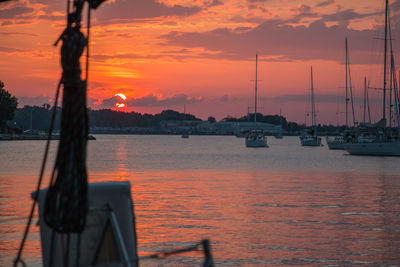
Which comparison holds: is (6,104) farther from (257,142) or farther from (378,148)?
(378,148)

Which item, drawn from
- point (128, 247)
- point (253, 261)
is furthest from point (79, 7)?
point (253, 261)

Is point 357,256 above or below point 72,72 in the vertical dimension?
below

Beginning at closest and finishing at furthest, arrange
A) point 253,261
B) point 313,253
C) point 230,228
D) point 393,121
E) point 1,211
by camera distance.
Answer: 1. point 253,261
2. point 313,253
3. point 230,228
4. point 1,211
5. point 393,121

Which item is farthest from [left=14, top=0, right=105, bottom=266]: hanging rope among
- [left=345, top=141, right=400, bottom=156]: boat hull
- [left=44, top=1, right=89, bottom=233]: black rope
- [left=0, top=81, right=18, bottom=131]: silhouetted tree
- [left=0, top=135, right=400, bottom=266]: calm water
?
[left=0, top=81, right=18, bottom=131]: silhouetted tree

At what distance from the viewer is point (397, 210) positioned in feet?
85.4

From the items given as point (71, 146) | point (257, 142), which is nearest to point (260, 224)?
point (71, 146)

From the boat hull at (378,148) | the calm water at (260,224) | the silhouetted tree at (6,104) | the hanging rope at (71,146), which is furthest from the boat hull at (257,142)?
the hanging rope at (71,146)

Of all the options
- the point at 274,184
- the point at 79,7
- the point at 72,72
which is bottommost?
the point at 274,184

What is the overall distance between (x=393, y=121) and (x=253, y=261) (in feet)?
240

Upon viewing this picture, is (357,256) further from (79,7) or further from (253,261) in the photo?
(79,7)

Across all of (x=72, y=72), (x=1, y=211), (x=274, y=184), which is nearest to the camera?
(x=72, y=72)

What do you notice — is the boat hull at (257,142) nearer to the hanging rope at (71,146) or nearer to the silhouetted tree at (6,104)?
the silhouetted tree at (6,104)

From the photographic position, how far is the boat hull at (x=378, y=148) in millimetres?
78312

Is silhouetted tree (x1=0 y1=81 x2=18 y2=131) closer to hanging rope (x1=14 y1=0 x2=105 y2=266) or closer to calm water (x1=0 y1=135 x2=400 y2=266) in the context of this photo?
calm water (x1=0 y1=135 x2=400 y2=266)
